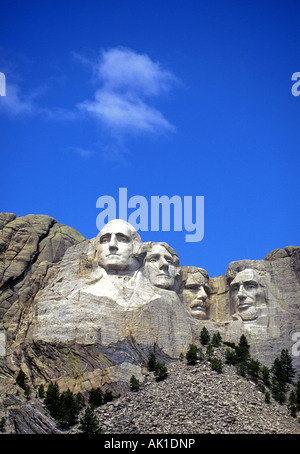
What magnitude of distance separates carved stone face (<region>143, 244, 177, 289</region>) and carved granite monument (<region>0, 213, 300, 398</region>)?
0.04 meters

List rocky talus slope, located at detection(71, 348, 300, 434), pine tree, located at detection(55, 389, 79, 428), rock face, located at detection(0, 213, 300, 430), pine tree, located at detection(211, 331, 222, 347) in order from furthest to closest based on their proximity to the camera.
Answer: pine tree, located at detection(211, 331, 222, 347)
rock face, located at detection(0, 213, 300, 430)
pine tree, located at detection(55, 389, 79, 428)
rocky talus slope, located at detection(71, 348, 300, 434)

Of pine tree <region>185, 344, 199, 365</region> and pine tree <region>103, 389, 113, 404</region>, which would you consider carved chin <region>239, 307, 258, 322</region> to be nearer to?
pine tree <region>185, 344, 199, 365</region>

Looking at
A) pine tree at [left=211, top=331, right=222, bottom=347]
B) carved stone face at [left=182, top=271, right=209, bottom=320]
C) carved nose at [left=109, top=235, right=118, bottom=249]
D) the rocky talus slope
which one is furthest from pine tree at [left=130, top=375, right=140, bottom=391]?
carved stone face at [left=182, top=271, right=209, bottom=320]

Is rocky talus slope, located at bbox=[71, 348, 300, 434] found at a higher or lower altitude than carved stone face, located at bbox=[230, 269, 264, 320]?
lower

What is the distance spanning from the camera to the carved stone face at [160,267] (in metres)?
42.3

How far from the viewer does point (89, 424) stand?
34.3 m

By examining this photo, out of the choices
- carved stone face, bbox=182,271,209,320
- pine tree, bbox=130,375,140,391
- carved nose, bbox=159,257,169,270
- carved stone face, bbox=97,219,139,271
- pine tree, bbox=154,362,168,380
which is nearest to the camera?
pine tree, bbox=130,375,140,391

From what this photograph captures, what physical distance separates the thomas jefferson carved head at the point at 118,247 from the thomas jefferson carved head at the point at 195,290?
2.91 m

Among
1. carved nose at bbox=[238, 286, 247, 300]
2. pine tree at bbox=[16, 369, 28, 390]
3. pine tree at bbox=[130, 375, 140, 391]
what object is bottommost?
pine tree at bbox=[130, 375, 140, 391]

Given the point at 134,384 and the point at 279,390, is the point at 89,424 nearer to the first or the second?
the point at 134,384

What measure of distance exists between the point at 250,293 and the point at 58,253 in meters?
7.87

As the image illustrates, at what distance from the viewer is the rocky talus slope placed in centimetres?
3466

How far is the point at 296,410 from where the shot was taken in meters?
37.3

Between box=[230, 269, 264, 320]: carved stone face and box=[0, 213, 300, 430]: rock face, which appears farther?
box=[230, 269, 264, 320]: carved stone face
